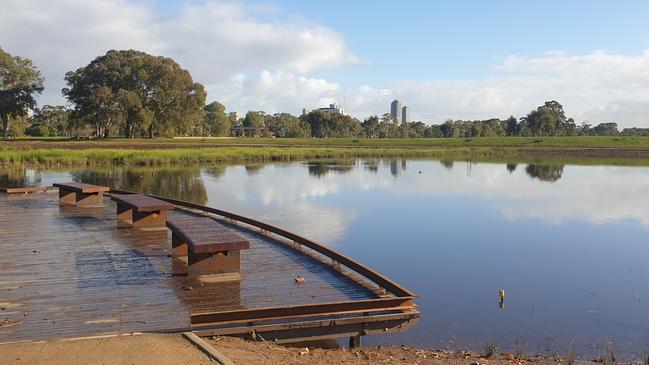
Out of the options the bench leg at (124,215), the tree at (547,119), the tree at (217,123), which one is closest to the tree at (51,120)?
the tree at (217,123)

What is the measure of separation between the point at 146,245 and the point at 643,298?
10234 mm

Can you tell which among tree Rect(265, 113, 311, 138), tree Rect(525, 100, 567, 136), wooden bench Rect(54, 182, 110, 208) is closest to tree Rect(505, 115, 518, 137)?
tree Rect(525, 100, 567, 136)

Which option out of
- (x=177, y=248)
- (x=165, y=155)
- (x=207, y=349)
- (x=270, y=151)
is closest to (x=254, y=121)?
(x=270, y=151)

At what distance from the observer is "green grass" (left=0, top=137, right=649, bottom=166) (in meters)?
45.8

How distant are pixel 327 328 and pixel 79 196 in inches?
582

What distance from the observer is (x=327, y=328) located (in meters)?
7.24

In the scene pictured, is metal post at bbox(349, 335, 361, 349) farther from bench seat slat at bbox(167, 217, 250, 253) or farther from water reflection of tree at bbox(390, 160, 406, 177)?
water reflection of tree at bbox(390, 160, 406, 177)

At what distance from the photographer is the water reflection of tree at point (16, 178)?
30094 mm

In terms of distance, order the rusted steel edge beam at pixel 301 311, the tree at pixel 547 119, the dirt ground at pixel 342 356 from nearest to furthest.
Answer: the dirt ground at pixel 342 356 < the rusted steel edge beam at pixel 301 311 < the tree at pixel 547 119

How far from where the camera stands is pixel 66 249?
1194cm

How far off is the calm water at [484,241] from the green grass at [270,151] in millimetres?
9068

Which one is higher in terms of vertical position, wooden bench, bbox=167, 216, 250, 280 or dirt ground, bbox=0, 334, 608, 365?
wooden bench, bbox=167, 216, 250, 280

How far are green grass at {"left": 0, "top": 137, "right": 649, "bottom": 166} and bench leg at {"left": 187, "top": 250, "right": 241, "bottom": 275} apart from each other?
3645cm

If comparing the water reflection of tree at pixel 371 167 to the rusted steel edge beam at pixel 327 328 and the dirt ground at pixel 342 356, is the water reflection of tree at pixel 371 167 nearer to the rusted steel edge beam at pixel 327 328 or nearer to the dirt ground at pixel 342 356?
the rusted steel edge beam at pixel 327 328
